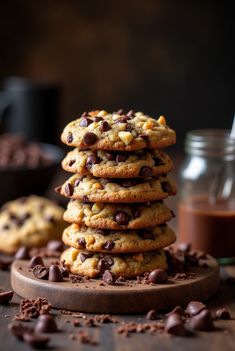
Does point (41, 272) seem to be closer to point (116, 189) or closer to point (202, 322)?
point (116, 189)

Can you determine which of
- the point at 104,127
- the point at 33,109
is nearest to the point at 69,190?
the point at 104,127

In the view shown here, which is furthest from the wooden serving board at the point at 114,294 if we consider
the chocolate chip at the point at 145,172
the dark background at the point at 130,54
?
the dark background at the point at 130,54

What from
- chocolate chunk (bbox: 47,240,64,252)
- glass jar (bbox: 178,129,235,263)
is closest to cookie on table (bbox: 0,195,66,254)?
chocolate chunk (bbox: 47,240,64,252)

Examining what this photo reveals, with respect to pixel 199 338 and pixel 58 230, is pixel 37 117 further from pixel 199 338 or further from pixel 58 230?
pixel 199 338

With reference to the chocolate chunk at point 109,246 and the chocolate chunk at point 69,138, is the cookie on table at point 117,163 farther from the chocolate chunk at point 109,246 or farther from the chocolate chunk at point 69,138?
the chocolate chunk at point 109,246

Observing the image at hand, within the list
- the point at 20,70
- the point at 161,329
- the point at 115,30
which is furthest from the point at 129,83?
the point at 161,329

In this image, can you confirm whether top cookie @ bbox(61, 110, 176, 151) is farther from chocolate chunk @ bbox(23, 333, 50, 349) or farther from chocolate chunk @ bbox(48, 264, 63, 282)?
chocolate chunk @ bbox(23, 333, 50, 349)
